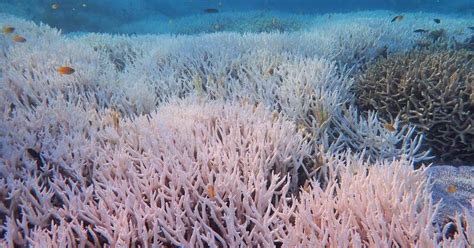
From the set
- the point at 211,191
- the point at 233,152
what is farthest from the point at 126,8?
the point at 211,191

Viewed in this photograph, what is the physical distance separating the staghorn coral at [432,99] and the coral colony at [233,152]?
0.02 meters

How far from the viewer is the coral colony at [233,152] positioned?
8.00 feet

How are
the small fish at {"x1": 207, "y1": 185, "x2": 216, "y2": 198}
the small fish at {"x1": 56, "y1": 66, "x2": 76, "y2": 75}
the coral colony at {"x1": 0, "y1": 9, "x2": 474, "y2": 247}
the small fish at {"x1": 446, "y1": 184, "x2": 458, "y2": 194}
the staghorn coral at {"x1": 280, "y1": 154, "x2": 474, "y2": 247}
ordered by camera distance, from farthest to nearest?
the small fish at {"x1": 56, "y1": 66, "x2": 76, "y2": 75}
the small fish at {"x1": 446, "y1": 184, "x2": 458, "y2": 194}
the small fish at {"x1": 207, "y1": 185, "x2": 216, "y2": 198}
the coral colony at {"x1": 0, "y1": 9, "x2": 474, "y2": 247}
the staghorn coral at {"x1": 280, "y1": 154, "x2": 474, "y2": 247}

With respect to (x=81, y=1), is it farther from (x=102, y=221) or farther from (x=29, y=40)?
(x=102, y=221)

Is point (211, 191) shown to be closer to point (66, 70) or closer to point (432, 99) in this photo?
point (432, 99)

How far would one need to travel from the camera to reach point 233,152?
311 centimetres

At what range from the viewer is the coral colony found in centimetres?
244

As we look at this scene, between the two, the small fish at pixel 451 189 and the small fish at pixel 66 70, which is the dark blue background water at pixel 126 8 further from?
the small fish at pixel 451 189

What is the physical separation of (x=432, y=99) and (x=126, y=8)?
94.4ft

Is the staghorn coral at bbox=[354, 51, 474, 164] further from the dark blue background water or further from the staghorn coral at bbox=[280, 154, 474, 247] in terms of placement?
the dark blue background water

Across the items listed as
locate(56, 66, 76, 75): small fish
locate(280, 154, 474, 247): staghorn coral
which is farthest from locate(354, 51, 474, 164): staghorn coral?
locate(56, 66, 76, 75): small fish

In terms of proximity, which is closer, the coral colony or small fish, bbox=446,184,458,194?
the coral colony

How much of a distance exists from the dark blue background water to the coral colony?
18067mm

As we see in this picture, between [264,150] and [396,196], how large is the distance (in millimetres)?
1279
